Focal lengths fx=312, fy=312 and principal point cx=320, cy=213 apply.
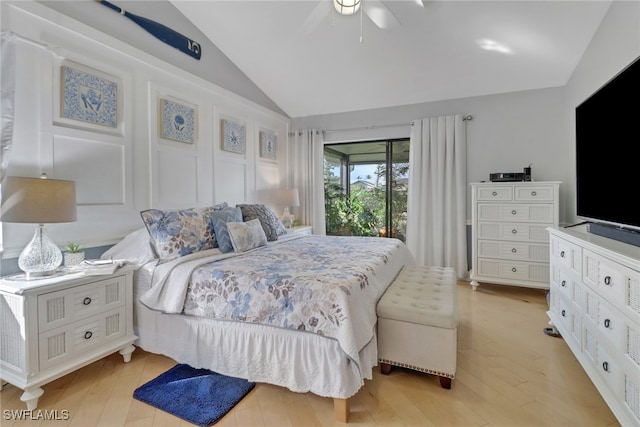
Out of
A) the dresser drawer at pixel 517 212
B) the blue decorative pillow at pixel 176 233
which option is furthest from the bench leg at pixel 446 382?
the dresser drawer at pixel 517 212

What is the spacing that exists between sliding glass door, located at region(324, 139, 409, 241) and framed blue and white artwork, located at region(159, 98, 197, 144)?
7.90ft

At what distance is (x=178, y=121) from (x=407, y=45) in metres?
2.53

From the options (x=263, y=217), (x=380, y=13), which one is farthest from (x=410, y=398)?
(x=380, y=13)

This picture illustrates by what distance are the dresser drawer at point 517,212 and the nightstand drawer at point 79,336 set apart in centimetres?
370

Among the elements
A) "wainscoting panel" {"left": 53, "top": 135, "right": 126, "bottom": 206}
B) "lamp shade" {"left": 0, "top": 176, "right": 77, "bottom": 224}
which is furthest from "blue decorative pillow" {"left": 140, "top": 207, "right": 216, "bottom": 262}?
"lamp shade" {"left": 0, "top": 176, "right": 77, "bottom": 224}

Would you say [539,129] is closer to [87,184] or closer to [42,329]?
[87,184]

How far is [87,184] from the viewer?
2389mm

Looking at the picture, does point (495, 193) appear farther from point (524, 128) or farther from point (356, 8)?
point (356, 8)

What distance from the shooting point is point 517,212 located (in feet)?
11.6

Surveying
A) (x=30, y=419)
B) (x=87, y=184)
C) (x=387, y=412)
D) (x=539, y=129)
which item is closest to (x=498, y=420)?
(x=387, y=412)

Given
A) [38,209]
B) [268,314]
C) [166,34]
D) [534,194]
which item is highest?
[166,34]

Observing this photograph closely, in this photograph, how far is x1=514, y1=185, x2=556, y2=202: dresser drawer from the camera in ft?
11.0

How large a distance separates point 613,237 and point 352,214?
137 inches

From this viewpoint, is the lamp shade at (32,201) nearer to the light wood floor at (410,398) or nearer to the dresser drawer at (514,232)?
the light wood floor at (410,398)
